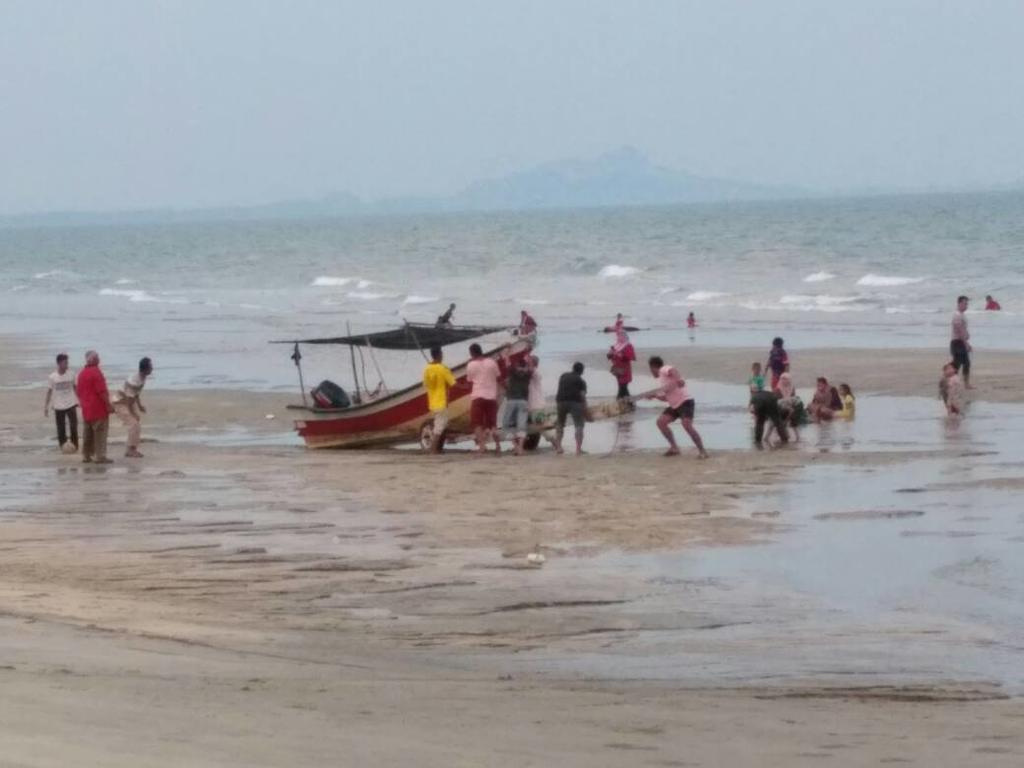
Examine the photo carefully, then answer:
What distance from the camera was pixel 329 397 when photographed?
918 inches

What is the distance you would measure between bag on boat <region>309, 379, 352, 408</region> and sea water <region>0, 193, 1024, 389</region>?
9770 mm

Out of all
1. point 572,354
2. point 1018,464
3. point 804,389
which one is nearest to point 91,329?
point 572,354

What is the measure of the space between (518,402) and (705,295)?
146ft

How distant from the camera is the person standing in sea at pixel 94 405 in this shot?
2033 cm

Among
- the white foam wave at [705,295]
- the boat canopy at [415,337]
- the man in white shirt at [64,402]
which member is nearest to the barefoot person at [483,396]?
the boat canopy at [415,337]

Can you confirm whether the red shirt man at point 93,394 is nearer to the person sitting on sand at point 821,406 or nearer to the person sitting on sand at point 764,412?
the person sitting on sand at point 764,412

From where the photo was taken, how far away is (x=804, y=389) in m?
29.6

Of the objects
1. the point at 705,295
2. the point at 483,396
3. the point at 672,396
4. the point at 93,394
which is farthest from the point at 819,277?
the point at 93,394

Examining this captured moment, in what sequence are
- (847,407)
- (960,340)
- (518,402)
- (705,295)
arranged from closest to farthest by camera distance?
(518,402)
(847,407)
(960,340)
(705,295)

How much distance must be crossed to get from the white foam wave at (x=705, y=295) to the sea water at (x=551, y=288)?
13 cm

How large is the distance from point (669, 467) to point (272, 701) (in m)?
11.9

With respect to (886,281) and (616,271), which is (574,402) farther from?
(616,271)

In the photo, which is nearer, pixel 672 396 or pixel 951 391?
pixel 672 396

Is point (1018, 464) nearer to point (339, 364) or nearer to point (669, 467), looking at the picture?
point (669, 467)
